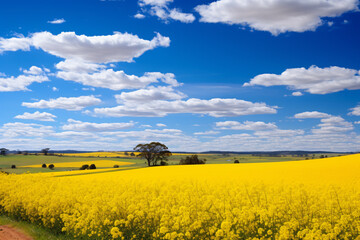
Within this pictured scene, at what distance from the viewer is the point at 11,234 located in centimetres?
1462

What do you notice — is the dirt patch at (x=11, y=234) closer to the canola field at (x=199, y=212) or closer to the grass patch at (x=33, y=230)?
the grass patch at (x=33, y=230)

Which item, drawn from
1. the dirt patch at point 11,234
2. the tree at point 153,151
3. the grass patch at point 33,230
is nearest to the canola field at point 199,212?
the grass patch at point 33,230

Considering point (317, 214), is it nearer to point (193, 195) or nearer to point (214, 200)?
point (214, 200)

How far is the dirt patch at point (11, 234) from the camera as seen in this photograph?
45.9 ft

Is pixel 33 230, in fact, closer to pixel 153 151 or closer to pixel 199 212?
pixel 199 212

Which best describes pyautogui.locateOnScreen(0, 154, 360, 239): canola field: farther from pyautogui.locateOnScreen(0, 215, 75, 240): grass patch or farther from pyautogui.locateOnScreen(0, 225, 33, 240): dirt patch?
pyautogui.locateOnScreen(0, 225, 33, 240): dirt patch

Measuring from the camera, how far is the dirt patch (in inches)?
550

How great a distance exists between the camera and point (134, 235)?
1063 cm

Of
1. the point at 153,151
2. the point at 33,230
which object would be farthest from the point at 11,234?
the point at 153,151

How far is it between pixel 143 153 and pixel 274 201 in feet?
226

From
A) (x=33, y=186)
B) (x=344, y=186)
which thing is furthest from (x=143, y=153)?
(x=344, y=186)

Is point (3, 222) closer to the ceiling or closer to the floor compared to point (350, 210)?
closer to the floor

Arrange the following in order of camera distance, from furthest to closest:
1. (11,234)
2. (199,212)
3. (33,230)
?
1. (33,230)
2. (11,234)
3. (199,212)

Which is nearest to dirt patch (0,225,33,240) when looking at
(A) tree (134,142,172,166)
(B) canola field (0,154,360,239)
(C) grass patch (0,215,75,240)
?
(C) grass patch (0,215,75,240)
